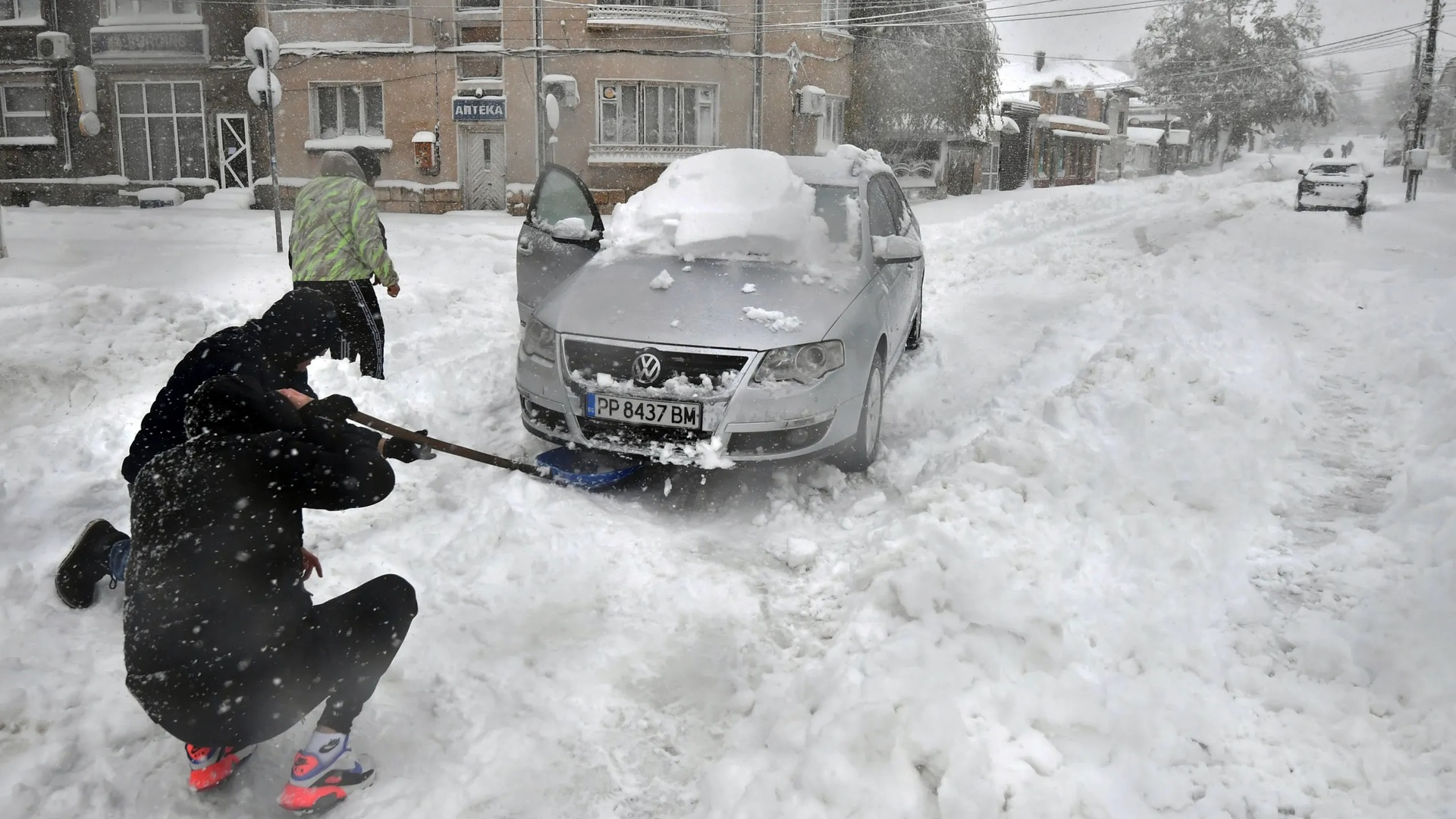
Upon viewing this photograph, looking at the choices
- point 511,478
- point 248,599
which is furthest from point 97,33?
point 248,599

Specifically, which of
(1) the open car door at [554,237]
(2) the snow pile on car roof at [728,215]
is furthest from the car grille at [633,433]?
(1) the open car door at [554,237]

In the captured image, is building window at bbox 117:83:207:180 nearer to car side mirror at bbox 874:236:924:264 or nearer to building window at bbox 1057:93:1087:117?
car side mirror at bbox 874:236:924:264

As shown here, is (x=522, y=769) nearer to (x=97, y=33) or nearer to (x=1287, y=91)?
(x=97, y=33)

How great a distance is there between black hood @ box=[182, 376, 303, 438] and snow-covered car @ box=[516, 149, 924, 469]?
2.32m

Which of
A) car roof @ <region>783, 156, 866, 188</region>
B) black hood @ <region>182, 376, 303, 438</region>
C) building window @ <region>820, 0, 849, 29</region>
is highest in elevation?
building window @ <region>820, 0, 849, 29</region>

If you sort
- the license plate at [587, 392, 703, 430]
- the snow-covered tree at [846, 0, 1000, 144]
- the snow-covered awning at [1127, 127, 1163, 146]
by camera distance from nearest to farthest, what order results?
1. the license plate at [587, 392, 703, 430]
2. the snow-covered tree at [846, 0, 1000, 144]
3. the snow-covered awning at [1127, 127, 1163, 146]

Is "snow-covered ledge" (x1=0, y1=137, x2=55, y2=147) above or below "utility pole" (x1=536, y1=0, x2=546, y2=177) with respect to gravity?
below

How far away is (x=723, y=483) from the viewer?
518 cm

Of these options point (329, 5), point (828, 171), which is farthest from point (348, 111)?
point (828, 171)

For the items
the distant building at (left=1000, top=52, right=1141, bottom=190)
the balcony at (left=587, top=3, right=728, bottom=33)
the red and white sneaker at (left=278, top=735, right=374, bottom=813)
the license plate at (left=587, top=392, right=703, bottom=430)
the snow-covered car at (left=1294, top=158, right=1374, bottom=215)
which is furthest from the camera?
the distant building at (left=1000, top=52, right=1141, bottom=190)

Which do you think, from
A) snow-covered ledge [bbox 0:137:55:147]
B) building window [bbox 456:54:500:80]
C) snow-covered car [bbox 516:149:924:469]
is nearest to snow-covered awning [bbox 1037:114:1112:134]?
building window [bbox 456:54:500:80]

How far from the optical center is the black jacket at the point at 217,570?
221 cm

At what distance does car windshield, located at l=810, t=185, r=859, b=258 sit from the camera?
5777mm

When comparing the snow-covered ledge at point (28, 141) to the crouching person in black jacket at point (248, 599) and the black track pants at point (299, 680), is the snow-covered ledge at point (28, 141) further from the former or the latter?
the black track pants at point (299, 680)
